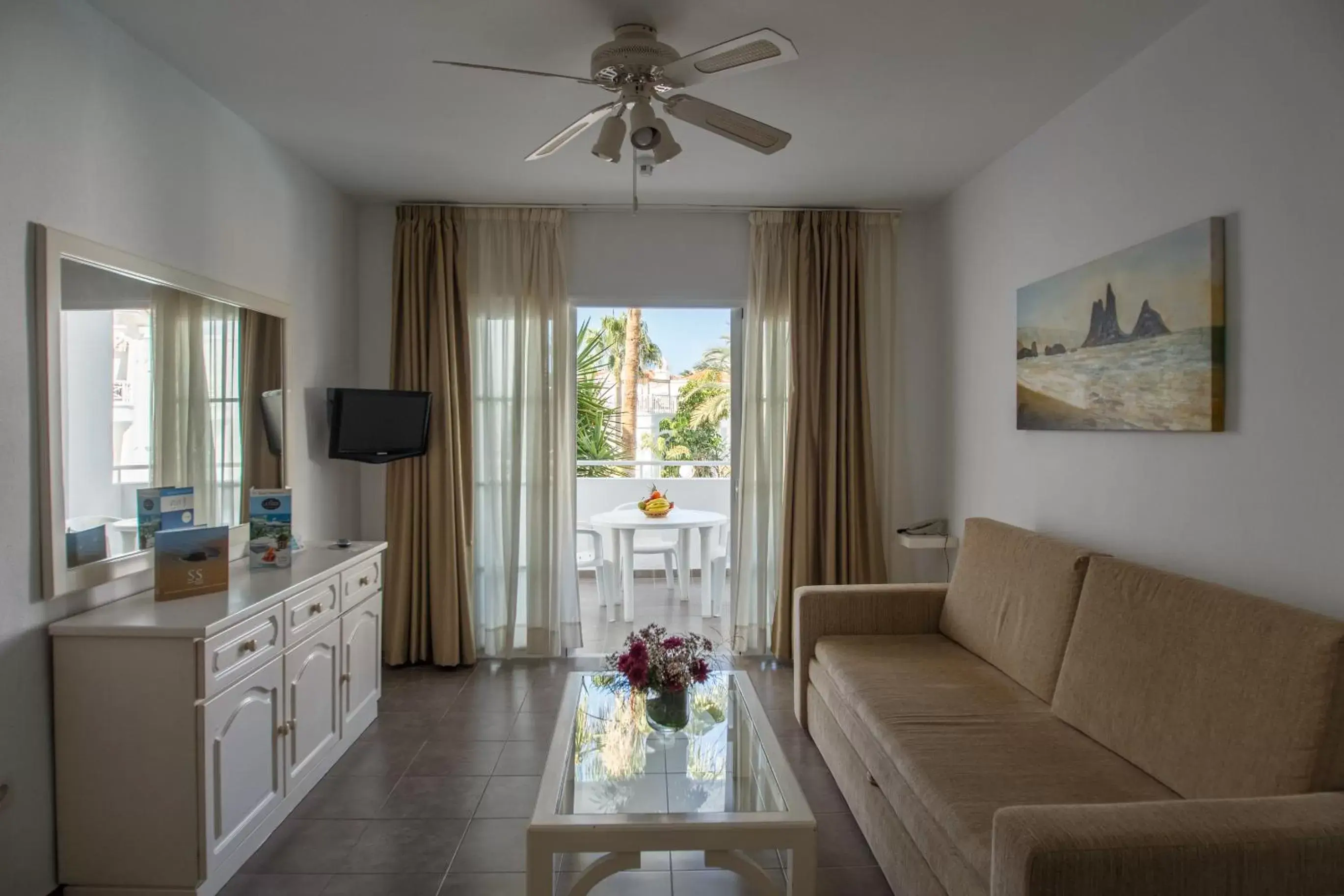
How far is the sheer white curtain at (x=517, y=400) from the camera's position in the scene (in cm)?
425

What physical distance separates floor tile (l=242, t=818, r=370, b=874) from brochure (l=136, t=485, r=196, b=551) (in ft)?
3.41

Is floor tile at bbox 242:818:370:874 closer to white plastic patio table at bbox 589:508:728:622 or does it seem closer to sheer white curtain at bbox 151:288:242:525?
sheer white curtain at bbox 151:288:242:525

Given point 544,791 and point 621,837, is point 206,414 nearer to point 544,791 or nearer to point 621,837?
point 544,791

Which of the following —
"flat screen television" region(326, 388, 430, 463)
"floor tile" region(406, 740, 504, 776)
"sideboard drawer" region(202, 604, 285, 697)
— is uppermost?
"flat screen television" region(326, 388, 430, 463)

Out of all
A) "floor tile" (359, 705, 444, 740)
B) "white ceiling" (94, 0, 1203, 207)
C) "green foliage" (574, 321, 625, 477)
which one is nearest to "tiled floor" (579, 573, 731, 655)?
"floor tile" (359, 705, 444, 740)

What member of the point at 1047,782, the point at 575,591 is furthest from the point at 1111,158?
the point at 575,591

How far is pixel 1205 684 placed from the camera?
5.98 ft

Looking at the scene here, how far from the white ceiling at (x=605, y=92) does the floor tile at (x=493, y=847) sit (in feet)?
8.41

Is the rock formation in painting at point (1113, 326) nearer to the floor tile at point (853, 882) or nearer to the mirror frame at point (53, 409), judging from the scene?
the floor tile at point (853, 882)

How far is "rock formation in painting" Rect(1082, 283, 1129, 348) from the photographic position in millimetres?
2618

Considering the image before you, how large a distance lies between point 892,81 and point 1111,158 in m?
0.83

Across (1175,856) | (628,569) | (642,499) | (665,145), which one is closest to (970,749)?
(1175,856)

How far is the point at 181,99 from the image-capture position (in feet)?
8.82

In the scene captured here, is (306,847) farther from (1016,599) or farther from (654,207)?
(654,207)
